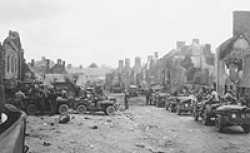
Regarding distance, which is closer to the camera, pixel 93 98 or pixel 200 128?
pixel 200 128

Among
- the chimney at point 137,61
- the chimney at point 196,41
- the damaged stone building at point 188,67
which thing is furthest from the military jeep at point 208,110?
the chimney at point 137,61

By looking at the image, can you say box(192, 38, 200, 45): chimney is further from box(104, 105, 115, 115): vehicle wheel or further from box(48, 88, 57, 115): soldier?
box(48, 88, 57, 115): soldier

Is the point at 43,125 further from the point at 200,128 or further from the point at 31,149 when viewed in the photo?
the point at 200,128

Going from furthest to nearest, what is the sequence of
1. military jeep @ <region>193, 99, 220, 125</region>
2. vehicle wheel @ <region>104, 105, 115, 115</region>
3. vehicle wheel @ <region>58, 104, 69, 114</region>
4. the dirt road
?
1. vehicle wheel @ <region>104, 105, 115, 115</region>
2. vehicle wheel @ <region>58, 104, 69, 114</region>
3. military jeep @ <region>193, 99, 220, 125</region>
4. the dirt road

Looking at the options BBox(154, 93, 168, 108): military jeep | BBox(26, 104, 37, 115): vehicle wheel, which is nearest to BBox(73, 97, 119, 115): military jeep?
BBox(26, 104, 37, 115): vehicle wheel

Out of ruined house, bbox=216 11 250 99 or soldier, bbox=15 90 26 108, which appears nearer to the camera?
soldier, bbox=15 90 26 108

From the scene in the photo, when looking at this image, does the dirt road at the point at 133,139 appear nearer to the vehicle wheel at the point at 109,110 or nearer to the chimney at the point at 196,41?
the vehicle wheel at the point at 109,110

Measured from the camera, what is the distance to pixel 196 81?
3666cm

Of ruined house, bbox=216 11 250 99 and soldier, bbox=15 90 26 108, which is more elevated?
ruined house, bbox=216 11 250 99

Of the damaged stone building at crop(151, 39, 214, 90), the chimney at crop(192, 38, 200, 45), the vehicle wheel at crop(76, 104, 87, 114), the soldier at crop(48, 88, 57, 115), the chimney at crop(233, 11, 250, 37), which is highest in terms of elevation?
the chimney at crop(192, 38, 200, 45)

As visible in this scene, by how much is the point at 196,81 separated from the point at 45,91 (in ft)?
Answer: 67.6

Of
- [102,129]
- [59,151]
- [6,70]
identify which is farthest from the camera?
[6,70]

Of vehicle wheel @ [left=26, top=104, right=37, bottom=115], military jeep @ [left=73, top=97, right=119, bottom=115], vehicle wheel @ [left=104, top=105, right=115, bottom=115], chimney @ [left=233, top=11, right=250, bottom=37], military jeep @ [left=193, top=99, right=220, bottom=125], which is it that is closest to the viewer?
military jeep @ [left=193, top=99, right=220, bottom=125]

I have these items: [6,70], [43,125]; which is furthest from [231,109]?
[6,70]
